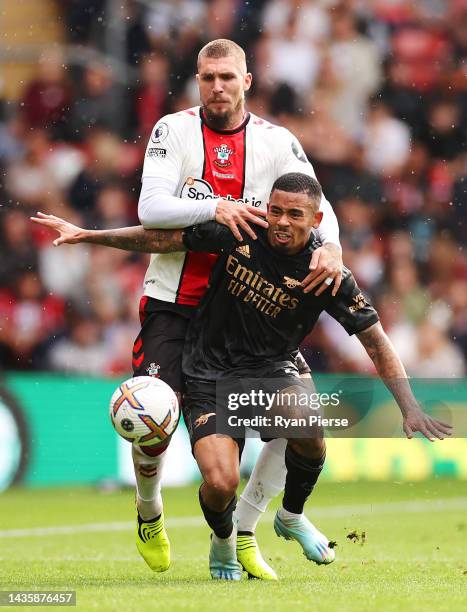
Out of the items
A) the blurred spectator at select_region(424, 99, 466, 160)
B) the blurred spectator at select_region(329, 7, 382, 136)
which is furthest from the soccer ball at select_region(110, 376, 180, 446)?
the blurred spectator at select_region(424, 99, 466, 160)

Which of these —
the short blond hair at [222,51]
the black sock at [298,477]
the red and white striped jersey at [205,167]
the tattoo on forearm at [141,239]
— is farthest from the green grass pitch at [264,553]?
the short blond hair at [222,51]

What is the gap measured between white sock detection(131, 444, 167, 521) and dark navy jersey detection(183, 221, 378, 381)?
21.4 inches

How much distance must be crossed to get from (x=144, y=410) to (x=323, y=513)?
15.7 feet

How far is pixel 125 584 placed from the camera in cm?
641

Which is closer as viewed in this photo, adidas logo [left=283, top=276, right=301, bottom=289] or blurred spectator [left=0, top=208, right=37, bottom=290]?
adidas logo [left=283, top=276, right=301, bottom=289]

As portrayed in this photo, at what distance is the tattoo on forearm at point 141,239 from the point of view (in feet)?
22.1

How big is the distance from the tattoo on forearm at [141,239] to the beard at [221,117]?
2.09 feet

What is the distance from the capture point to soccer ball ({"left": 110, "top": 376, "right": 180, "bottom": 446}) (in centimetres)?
639

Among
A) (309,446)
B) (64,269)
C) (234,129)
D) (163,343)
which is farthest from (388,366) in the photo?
(64,269)

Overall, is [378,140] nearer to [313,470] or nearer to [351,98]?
[351,98]

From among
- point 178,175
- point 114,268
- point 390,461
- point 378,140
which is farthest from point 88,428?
point 178,175

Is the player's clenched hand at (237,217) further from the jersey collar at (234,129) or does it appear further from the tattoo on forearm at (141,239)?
the jersey collar at (234,129)

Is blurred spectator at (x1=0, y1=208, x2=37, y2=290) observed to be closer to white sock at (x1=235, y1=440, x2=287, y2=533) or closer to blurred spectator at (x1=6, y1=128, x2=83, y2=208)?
blurred spectator at (x1=6, y1=128, x2=83, y2=208)

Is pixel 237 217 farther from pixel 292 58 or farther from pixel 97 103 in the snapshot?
pixel 292 58
